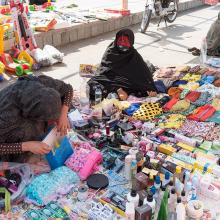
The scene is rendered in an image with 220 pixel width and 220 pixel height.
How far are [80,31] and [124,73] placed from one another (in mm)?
3372

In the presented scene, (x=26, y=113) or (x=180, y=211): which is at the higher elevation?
(x=26, y=113)

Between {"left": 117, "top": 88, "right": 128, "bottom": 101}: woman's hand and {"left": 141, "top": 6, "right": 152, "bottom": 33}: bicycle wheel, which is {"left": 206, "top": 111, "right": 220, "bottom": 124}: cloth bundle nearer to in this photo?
{"left": 117, "top": 88, "right": 128, "bottom": 101}: woman's hand

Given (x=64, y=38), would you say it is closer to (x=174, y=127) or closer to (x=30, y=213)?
(x=174, y=127)

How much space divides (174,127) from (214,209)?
116cm

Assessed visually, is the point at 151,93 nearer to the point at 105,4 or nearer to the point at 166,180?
the point at 166,180

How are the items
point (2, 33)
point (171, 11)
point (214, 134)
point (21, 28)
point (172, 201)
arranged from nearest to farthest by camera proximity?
1. point (172, 201)
2. point (214, 134)
3. point (2, 33)
4. point (21, 28)
5. point (171, 11)

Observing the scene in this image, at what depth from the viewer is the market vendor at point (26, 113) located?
7.66ft

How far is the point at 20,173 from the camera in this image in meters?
2.63

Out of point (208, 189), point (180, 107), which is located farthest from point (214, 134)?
point (208, 189)

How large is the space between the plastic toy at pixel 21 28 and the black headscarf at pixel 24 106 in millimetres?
3375

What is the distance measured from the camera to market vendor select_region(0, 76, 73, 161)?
2334 millimetres

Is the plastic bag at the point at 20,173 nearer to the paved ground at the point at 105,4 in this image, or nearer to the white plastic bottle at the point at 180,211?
the white plastic bottle at the point at 180,211

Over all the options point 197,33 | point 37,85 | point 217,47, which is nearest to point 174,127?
point 37,85

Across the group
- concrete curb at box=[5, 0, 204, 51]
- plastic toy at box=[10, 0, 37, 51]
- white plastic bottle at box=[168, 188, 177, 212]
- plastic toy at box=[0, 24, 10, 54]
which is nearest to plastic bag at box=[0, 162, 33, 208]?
white plastic bottle at box=[168, 188, 177, 212]
